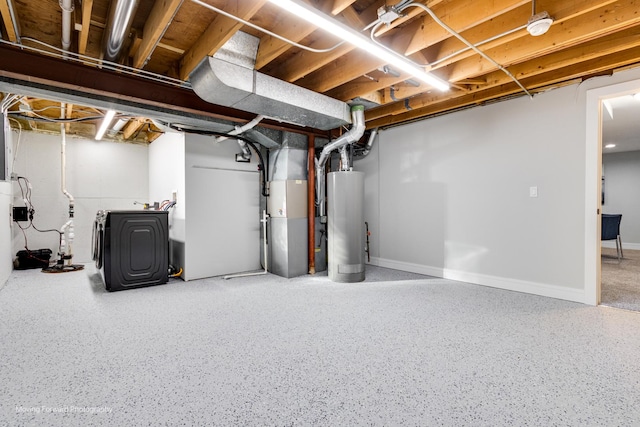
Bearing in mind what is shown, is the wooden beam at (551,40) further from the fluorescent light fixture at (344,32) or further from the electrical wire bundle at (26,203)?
the electrical wire bundle at (26,203)

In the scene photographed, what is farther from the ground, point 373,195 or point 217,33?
point 217,33

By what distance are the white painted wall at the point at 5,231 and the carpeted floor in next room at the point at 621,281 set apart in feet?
23.2

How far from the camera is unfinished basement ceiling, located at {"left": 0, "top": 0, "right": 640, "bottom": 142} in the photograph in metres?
2.26

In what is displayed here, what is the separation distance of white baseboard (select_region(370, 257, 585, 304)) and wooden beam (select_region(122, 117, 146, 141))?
4528 mm

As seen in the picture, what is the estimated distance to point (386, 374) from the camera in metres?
1.91

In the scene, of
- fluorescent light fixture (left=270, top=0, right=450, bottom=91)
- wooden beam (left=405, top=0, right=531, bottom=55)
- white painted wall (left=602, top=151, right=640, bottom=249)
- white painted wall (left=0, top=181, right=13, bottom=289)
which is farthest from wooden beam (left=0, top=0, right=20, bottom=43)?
white painted wall (left=602, top=151, right=640, bottom=249)

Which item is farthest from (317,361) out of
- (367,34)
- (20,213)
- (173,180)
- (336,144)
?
(20,213)

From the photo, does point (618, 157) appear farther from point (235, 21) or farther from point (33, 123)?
point (33, 123)

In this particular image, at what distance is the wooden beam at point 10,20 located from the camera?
207 cm

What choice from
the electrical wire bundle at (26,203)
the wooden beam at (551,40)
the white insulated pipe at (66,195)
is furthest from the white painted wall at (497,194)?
the electrical wire bundle at (26,203)

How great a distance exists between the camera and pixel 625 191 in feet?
24.1

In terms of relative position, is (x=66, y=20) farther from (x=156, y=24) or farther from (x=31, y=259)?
(x=31, y=259)

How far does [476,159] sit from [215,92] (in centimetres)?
333

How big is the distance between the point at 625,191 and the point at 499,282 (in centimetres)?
627
